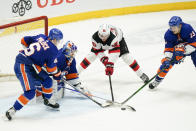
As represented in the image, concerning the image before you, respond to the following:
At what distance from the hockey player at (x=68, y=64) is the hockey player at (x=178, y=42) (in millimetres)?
1032

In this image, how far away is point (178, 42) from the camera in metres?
3.37

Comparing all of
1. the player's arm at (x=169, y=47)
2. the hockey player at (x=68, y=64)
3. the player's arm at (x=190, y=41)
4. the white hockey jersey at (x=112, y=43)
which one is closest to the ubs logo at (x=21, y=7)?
the white hockey jersey at (x=112, y=43)

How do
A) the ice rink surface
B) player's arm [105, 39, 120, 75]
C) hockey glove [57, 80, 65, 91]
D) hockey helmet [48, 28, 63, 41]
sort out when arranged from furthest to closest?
player's arm [105, 39, 120, 75]
hockey glove [57, 80, 65, 91]
hockey helmet [48, 28, 63, 41]
the ice rink surface

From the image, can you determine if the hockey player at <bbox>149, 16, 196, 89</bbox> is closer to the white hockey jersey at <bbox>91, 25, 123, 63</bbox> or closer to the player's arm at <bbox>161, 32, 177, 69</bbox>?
the player's arm at <bbox>161, 32, 177, 69</bbox>

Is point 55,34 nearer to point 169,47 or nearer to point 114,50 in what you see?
point 114,50

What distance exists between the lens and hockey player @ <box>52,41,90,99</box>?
317 centimetres

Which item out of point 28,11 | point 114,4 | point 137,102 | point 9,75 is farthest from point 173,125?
point 114,4

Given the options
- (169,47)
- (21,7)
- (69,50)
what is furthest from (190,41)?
(21,7)

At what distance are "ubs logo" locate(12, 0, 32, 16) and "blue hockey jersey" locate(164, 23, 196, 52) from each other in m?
3.97

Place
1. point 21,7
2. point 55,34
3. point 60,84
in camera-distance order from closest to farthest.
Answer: point 55,34, point 60,84, point 21,7

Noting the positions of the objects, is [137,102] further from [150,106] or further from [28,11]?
[28,11]

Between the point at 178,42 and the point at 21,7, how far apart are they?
4.09 meters

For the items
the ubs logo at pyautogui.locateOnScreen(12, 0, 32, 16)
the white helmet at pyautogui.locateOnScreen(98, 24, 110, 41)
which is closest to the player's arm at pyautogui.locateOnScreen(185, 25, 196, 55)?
the white helmet at pyautogui.locateOnScreen(98, 24, 110, 41)

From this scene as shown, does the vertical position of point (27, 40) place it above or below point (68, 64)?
above
